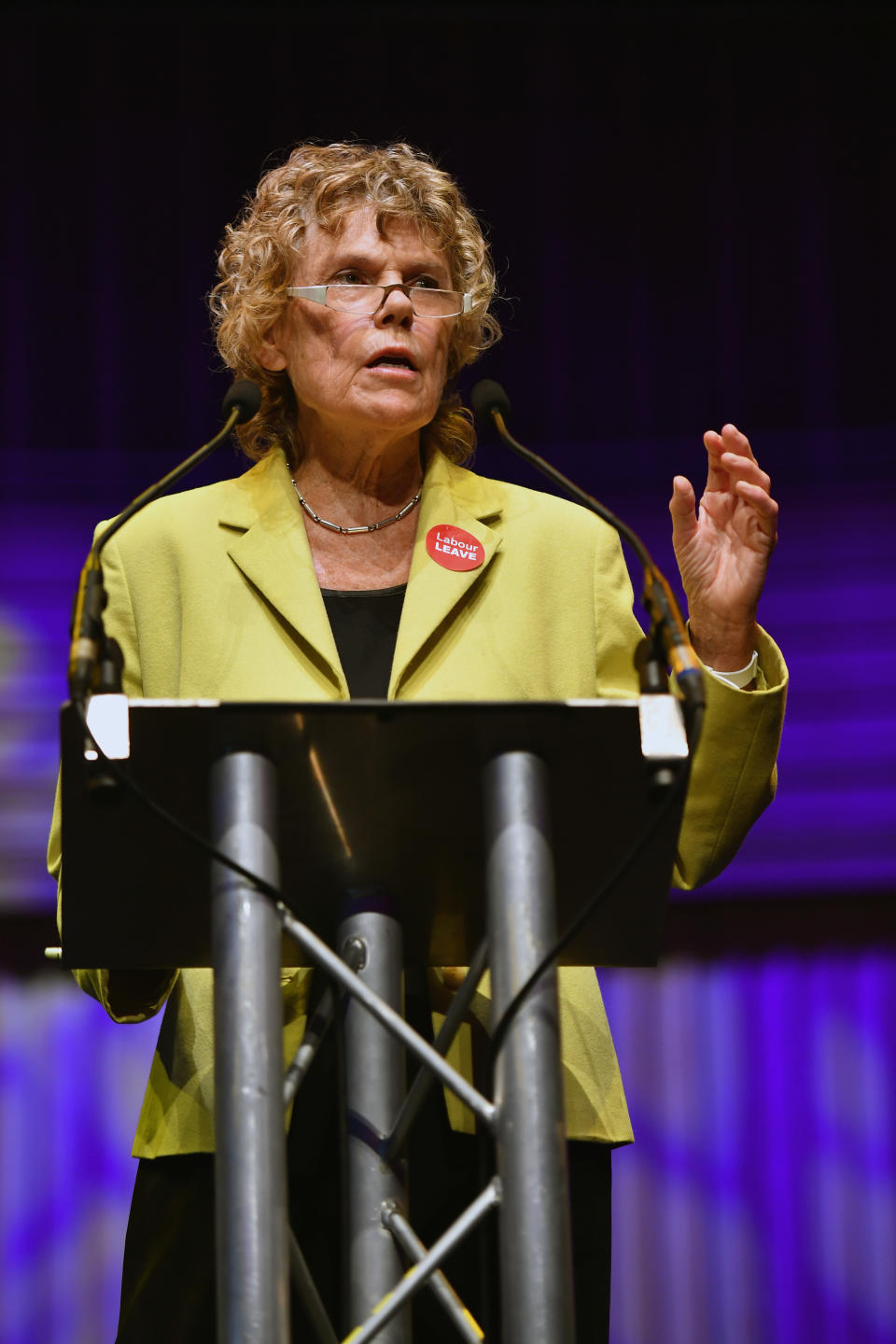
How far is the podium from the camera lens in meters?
1.14

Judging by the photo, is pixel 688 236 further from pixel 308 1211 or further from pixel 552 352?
pixel 308 1211

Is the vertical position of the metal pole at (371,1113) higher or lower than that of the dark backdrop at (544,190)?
lower

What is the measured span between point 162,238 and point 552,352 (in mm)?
975

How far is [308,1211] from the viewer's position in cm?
160

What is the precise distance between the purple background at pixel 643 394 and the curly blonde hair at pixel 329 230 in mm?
1395

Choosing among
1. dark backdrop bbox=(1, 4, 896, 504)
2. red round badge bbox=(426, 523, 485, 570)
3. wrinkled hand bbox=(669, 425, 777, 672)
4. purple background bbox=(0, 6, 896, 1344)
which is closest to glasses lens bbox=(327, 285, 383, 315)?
red round badge bbox=(426, 523, 485, 570)

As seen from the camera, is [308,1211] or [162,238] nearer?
[308,1211]

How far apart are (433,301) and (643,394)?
1.96 m

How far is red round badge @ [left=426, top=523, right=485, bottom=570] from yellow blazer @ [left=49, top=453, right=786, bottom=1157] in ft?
0.03

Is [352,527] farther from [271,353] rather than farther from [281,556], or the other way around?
[271,353]

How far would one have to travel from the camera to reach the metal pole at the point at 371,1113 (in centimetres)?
128

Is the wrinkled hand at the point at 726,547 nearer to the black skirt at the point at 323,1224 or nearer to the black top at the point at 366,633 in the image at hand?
the black top at the point at 366,633

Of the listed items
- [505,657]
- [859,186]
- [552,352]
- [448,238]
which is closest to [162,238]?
[552,352]

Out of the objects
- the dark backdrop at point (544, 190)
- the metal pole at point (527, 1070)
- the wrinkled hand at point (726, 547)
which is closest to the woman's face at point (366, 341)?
the wrinkled hand at point (726, 547)
